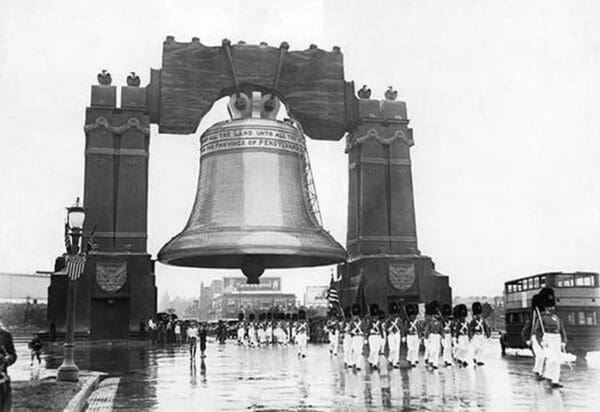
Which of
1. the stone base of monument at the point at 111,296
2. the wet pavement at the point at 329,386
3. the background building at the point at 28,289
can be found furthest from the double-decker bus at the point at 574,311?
the background building at the point at 28,289

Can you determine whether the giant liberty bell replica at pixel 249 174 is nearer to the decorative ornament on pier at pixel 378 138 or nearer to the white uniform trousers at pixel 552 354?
the decorative ornament on pier at pixel 378 138

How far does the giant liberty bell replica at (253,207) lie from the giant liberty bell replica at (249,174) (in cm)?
3

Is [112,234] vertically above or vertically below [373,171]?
below

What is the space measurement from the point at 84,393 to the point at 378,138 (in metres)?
18.4

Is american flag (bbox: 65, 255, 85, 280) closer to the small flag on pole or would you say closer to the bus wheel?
the small flag on pole

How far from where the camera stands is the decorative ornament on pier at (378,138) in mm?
27656

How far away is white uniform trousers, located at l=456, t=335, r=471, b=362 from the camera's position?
1803 centimetres

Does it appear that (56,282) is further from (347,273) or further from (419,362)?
(419,362)

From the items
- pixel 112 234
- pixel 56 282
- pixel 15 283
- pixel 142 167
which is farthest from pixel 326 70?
pixel 15 283

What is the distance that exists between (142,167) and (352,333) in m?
11.8

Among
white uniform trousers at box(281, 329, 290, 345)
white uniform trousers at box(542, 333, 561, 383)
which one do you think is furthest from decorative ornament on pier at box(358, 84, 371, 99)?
white uniform trousers at box(542, 333, 561, 383)

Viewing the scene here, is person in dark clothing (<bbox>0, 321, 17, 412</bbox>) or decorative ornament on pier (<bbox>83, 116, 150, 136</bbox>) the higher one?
decorative ornament on pier (<bbox>83, 116, 150, 136</bbox>)

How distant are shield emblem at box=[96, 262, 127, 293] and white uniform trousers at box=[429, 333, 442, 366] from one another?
12.0 m

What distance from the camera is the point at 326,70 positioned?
977 inches
